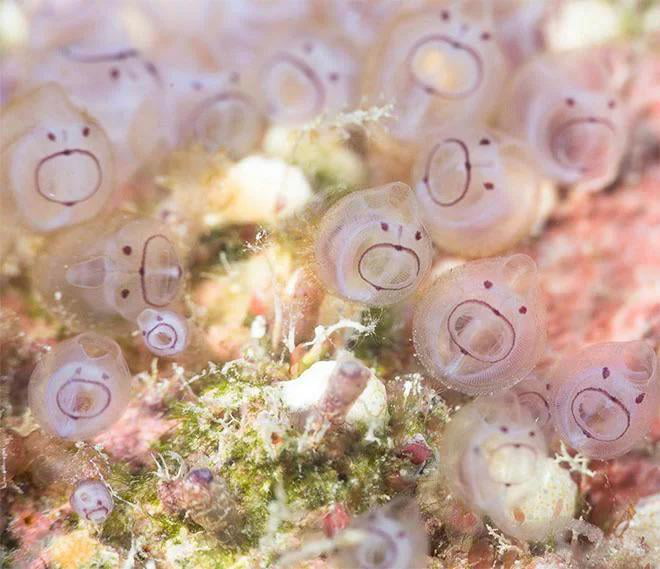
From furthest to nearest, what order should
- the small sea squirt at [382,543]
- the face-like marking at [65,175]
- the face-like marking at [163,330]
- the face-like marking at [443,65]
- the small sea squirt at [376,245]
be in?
the face-like marking at [443,65], the face-like marking at [65,175], the face-like marking at [163,330], the small sea squirt at [376,245], the small sea squirt at [382,543]

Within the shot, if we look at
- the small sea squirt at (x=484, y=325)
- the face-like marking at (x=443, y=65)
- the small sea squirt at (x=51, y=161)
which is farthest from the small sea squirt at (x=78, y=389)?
the face-like marking at (x=443, y=65)

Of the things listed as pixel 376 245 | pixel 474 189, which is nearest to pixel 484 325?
pixel 376 245

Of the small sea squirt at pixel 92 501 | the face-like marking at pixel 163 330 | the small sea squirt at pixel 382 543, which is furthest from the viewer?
the face-like marking at pixel 163 330

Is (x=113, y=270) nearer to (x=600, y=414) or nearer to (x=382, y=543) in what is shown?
(x=382, y=543)

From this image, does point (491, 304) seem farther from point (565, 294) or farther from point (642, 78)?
point (642, 78)

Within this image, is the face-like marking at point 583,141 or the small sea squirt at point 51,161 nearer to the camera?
the small sea squirt at point 51,161

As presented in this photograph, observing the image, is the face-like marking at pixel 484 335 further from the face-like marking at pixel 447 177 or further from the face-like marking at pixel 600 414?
the face-like marking at pixel 447 177

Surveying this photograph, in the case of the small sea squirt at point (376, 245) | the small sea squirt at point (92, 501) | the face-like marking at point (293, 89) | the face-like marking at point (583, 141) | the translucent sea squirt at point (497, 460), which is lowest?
the small sea squirt at point (92, 501)

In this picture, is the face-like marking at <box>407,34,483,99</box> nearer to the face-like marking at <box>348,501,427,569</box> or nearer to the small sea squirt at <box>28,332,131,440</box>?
the small sea squirt at <box>28,332,131,440</box>

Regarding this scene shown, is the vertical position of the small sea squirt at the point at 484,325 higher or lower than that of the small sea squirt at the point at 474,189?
lower
